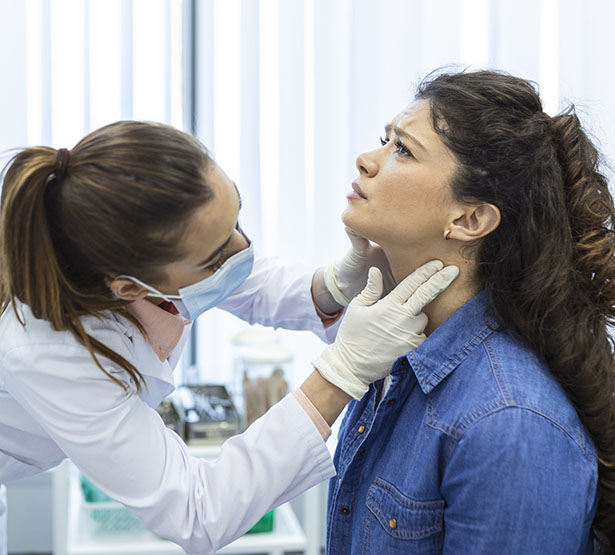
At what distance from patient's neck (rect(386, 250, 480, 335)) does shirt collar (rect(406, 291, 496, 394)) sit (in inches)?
1.6

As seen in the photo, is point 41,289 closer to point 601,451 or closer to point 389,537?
point 389,537

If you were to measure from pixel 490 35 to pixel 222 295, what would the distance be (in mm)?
1471

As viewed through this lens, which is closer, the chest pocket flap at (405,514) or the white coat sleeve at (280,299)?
the chest pocket flap at (405,514)

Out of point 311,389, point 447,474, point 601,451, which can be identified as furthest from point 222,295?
point 601,451

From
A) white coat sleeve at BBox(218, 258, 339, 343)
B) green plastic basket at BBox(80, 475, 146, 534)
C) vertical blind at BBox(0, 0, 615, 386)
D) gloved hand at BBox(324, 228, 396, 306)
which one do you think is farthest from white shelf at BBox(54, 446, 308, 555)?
vertical blind at BBox(0, 0, 615, 386)

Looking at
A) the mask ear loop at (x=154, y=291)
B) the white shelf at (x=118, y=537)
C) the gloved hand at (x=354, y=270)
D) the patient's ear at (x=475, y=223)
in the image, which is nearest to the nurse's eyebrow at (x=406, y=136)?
the patient's ear at (x=475, y=223)

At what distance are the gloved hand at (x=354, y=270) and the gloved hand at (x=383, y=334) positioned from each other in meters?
0.25

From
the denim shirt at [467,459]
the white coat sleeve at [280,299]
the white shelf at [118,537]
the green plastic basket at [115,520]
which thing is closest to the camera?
the denim shirt at [467,459]

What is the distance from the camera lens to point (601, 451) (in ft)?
3.72

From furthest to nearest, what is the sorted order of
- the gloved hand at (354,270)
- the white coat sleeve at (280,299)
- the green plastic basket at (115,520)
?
the green plastic basket at (115,520) < the white coat sleeve at (280,299) < the gloved hand at (354,270)

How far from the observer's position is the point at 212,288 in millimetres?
1237

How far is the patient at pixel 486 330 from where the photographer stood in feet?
3.44

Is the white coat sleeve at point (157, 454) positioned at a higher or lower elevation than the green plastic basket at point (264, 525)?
higher

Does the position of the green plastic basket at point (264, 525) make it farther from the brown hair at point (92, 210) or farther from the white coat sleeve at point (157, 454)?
the brown hair at point (92, 210)
